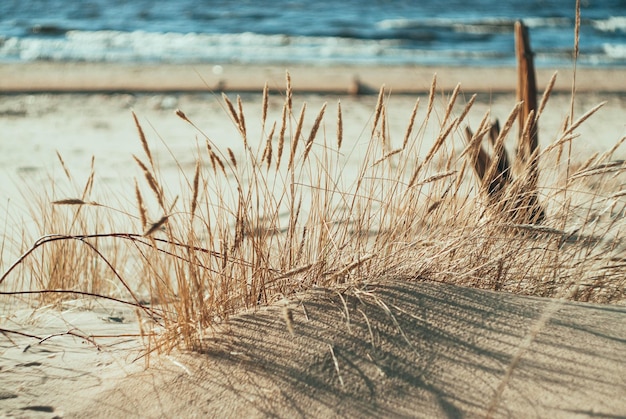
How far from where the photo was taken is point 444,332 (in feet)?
6.64

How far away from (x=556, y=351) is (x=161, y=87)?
6.34 meters

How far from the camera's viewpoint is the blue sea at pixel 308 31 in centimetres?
1134

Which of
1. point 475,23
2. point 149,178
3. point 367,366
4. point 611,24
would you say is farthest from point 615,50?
point 149,178

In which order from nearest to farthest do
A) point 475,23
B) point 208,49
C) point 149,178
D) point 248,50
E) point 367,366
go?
point 149,178 → point 367,366 → point 248,50 → point 208,49 → point 475,23

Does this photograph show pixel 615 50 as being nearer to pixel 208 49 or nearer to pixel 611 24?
pixel 611 24

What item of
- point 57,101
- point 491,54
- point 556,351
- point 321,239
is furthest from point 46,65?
point 556,351

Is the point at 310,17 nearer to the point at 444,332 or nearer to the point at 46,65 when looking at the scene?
the point at 46,65

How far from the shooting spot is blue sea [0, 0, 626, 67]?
1134 centimetres

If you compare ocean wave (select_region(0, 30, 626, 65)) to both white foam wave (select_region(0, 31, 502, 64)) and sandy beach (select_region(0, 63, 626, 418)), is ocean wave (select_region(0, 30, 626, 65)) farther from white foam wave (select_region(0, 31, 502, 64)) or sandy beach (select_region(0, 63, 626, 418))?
sandy beach (select_region(0, 63, 626, 418))

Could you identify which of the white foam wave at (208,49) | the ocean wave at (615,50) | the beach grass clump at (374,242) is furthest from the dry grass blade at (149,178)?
the ocean wave at (615,50)

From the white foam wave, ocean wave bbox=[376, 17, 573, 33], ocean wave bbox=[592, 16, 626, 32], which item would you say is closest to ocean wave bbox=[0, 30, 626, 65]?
the white foam wave

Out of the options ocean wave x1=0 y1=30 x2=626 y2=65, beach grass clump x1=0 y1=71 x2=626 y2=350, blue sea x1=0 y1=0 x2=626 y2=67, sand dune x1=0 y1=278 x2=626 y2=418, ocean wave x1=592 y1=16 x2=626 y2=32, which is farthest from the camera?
ocean wave x1=592 y1=16 x2=626 y2=32

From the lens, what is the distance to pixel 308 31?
43.6ft

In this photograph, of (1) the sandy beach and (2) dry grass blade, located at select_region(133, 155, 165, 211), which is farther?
(1) the sandy beach
